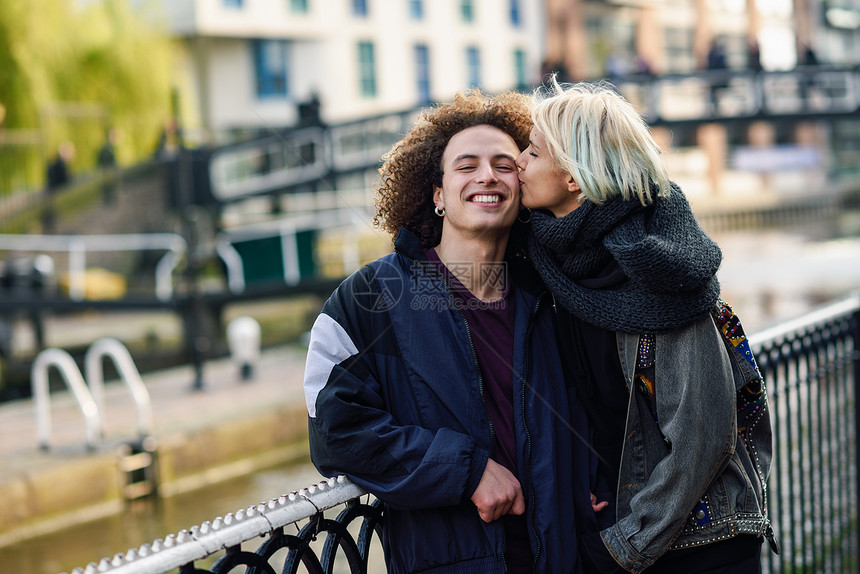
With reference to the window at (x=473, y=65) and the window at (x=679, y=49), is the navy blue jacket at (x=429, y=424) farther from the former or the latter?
the window at (x=679, y=49)

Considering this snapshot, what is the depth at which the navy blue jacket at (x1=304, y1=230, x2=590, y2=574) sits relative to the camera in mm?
2018

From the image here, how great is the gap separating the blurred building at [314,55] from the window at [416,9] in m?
0.04

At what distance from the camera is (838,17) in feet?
151

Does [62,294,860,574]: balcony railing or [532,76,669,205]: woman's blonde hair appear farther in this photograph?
[532,76,669,205]: woman's blonde hair

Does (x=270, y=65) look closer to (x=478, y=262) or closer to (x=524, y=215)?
(x=524, y=215)

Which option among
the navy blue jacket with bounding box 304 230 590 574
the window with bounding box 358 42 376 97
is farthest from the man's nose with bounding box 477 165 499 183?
the window with bounding box 358 42 376 97

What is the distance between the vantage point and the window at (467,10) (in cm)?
3353

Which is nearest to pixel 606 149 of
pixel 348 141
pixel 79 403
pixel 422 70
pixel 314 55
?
pixel 79 403

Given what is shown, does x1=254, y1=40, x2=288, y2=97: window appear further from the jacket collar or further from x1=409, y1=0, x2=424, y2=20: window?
the jacket collar

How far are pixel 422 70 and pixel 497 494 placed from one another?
105ft

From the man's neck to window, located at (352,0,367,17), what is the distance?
3028 centimetres

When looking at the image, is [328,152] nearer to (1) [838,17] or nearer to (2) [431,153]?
(2) [431,153]

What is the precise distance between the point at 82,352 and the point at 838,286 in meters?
14.8

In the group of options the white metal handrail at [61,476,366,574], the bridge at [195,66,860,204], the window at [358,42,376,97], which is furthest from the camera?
the window at [358,42,376,97]
